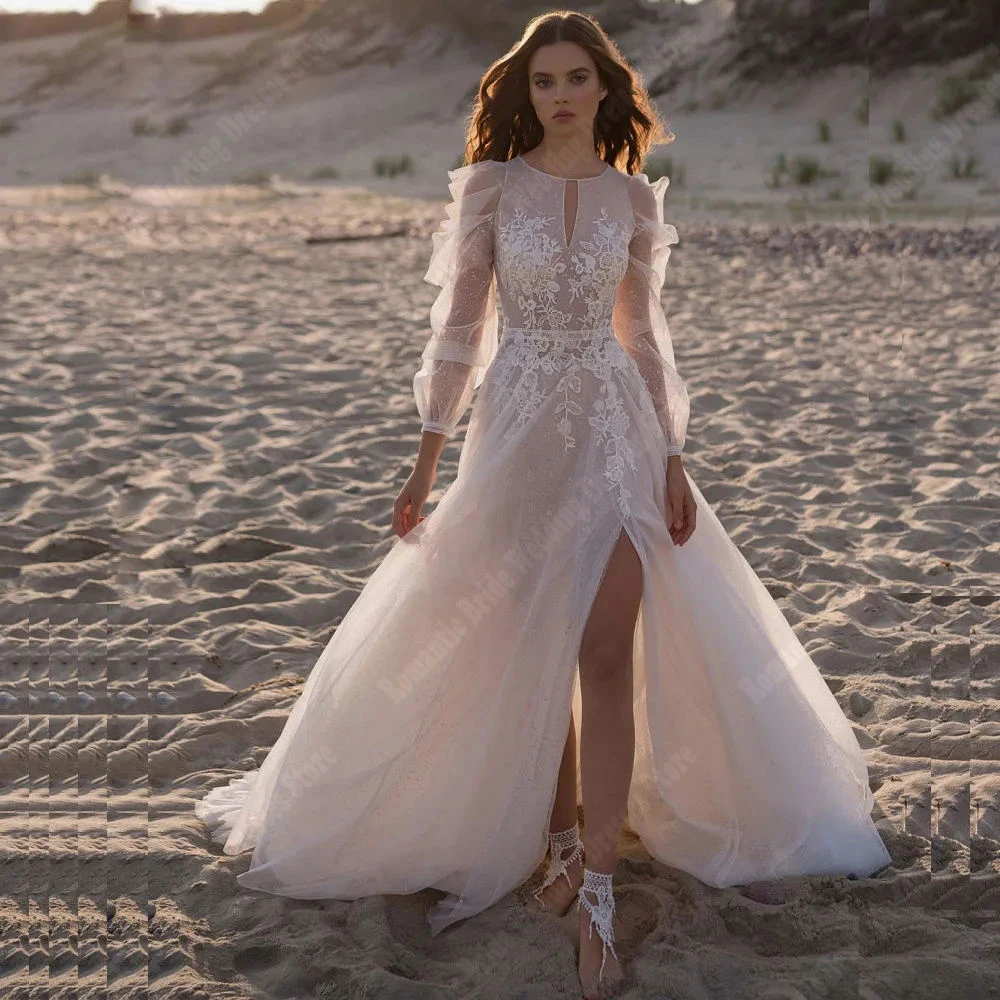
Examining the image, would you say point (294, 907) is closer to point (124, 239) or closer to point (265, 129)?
point (124, 239)

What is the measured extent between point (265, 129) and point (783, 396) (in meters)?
22.5

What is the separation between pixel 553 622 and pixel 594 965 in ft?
2.39

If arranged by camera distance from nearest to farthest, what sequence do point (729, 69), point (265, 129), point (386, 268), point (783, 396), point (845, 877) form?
point (845, 877) < point (783, 396) < point (386, 268) < point (729, 69) < point (265, 129)

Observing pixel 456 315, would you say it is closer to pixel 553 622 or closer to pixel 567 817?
pixel 553 622

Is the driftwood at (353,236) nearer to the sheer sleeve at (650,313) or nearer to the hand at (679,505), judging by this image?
the sheer sleeve at (650,313)

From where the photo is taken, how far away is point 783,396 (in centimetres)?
738

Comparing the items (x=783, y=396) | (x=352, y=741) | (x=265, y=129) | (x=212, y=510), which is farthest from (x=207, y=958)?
(x=265, y=129)

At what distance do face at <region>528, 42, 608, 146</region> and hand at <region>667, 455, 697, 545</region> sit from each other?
0.81 meters

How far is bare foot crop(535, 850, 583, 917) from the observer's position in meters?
2.96

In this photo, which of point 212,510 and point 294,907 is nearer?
point 294,907

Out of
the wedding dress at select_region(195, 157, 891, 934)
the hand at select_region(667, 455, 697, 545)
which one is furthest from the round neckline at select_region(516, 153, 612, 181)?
the hand at select_region(667, 455, 697, 545)

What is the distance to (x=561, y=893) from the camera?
9.81 ft

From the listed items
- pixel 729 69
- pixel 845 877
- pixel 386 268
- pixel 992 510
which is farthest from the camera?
pixel 729 69

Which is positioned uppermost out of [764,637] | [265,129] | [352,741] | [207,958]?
[265,129]
